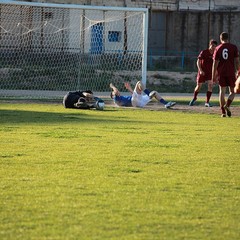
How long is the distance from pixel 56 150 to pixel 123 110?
11623 millimetres

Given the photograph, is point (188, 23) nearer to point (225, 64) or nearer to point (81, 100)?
point (81, 100)

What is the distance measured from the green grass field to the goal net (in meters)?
20.2

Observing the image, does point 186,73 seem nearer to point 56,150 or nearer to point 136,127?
point 136,127

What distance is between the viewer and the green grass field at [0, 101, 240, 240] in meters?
7.23

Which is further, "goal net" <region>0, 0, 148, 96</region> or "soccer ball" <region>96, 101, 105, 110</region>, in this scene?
"goal net" <region>0, 0, 148, 96</region>

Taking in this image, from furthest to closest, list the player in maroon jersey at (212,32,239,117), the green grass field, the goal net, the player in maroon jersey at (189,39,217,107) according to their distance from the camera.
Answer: the goal net, the player in maroon jersey at (189,39,217,107), the player in maroon jersey at (212,32,239,117), the green grass field

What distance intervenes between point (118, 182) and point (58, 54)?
34605mm

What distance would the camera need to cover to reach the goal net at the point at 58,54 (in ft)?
123

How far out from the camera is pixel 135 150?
1291 cm

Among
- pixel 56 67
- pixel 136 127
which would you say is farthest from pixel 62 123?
pixel 56 67

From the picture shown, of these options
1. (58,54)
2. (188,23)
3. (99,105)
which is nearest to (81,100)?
(99,105)

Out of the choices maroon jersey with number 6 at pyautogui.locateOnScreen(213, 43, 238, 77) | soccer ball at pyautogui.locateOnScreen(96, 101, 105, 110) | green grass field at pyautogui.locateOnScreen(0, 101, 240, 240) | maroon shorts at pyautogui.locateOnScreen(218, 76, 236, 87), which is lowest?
soccer ball at pyautogui.locateOnScreen(96, 101, 105, 110)

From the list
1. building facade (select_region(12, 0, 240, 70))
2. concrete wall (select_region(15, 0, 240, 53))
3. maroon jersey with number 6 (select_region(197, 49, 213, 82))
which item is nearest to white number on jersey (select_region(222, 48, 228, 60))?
maroon jersey with number 6 (select_region(197, 49, 213, 82))

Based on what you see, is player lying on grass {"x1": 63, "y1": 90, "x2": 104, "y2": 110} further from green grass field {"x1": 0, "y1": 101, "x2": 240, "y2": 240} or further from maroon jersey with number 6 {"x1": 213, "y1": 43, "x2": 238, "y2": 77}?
green grass field {"x1": 0, "y1": 101, "x2": 240, "y2": 240}
